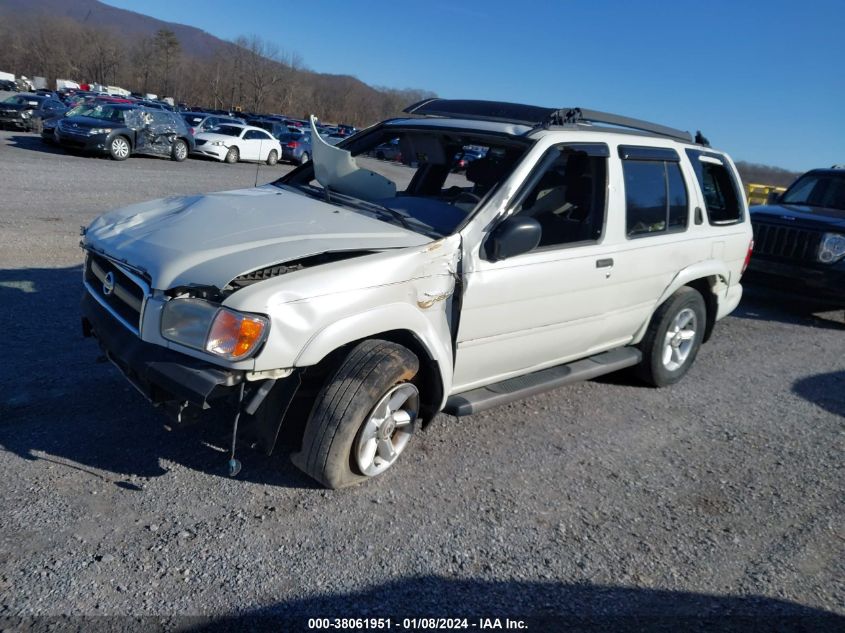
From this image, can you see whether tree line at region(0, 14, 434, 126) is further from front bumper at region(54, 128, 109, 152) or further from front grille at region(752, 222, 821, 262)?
front grille at region(752, 222, 821, 262)

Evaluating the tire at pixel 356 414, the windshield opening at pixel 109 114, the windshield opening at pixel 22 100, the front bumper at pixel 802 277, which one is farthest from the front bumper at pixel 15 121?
the tire at pixel 356 414

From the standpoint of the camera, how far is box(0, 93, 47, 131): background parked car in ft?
89.0

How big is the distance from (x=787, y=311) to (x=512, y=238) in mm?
7009

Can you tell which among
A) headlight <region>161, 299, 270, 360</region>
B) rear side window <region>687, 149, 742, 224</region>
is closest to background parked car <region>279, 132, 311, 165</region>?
rear side window <region>687, 149, 742, 224</region>

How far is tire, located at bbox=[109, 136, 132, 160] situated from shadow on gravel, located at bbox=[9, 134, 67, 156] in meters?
1.54

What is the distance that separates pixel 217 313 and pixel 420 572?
1467 millimetres

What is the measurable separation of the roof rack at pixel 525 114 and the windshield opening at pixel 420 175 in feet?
0.90

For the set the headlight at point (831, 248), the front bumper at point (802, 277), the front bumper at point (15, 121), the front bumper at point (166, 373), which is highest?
the headlight at point (831, 248)

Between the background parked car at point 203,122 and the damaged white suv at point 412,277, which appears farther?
the background parked car at point 203,122

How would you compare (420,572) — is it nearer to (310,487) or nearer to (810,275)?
(310,487)

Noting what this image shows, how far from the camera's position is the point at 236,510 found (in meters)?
3.49

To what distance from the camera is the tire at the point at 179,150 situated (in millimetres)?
23984

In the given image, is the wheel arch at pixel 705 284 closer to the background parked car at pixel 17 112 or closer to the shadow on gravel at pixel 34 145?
the shadow on gravel at pixel 34 145

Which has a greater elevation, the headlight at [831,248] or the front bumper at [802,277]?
the headlight at [831,248]
